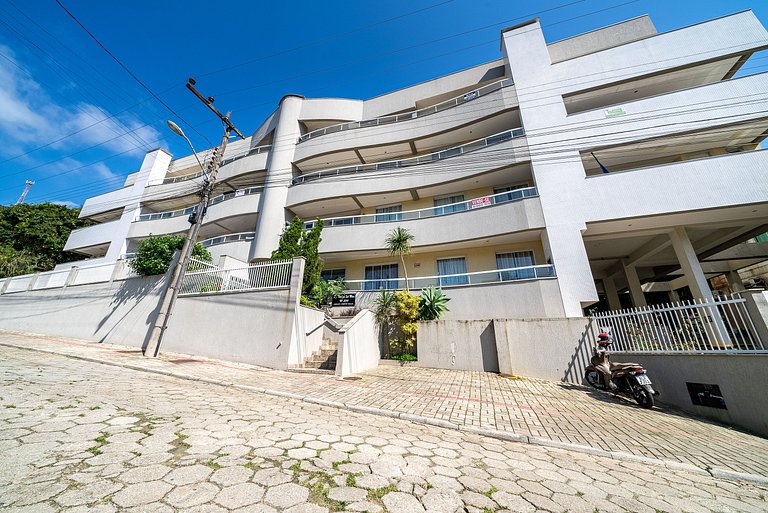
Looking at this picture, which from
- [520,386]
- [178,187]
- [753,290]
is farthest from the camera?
[178,187]

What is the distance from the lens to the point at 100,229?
21438 mm

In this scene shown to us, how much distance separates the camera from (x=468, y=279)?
481 inches

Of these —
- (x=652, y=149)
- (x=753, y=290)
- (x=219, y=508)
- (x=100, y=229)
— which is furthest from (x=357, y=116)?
(x=100, y=229)

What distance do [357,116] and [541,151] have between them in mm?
12417

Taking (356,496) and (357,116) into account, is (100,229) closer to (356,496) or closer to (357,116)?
(357,116)

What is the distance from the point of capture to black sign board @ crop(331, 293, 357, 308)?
13.1m

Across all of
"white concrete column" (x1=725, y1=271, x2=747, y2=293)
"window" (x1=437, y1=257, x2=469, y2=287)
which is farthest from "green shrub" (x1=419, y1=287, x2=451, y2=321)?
"white concrete column" (x1=725, y1=271, x2=747, y2=293)

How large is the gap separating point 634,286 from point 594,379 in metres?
11.4

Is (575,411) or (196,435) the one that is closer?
(196,435)

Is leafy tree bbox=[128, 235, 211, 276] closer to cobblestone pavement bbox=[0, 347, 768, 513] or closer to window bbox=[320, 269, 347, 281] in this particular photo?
window bbox=[320, 269, 347, 281]

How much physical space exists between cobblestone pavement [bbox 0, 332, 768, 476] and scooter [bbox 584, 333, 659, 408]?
268mm

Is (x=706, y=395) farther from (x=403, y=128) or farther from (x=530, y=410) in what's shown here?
(x=403, y=128)

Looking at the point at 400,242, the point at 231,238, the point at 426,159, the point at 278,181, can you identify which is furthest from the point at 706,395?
the point at 231,238

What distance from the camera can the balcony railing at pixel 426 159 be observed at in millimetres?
13753
